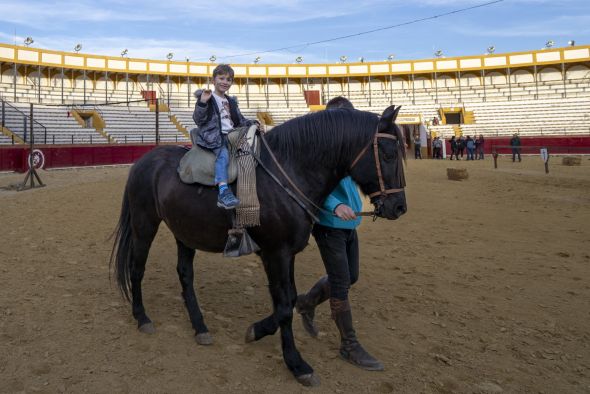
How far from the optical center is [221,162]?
2736mm

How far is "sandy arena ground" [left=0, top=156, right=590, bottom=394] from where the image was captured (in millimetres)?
2582

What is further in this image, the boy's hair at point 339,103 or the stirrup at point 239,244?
the boy's hair at point 339,103

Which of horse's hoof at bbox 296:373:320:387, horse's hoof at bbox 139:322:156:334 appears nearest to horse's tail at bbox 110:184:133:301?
horse's hoof at bbox 139:322:156:334

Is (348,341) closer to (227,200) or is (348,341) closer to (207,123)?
(227,200)

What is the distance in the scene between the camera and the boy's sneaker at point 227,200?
2582 mm

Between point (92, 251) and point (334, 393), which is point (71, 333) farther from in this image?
point (92, 251)

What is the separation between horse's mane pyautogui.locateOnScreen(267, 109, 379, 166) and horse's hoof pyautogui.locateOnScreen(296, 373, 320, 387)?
1348 millimetres

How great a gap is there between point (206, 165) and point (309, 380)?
154 cm

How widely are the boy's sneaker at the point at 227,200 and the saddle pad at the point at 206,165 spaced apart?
0.36 feet

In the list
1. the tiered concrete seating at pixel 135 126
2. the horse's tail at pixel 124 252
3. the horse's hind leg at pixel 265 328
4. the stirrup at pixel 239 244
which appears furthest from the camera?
the tiered concrete seating at pixel 135 126

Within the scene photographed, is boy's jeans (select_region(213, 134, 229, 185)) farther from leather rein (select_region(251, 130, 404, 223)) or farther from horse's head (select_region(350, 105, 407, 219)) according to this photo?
horse's head (select_region(350, 105, 407, 219))

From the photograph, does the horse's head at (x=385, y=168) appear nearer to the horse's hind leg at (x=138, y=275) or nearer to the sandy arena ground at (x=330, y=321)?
the sandy arena ground at (x=330, y=321)

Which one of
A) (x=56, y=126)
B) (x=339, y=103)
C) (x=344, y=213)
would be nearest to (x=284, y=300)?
(x=344, y=213)

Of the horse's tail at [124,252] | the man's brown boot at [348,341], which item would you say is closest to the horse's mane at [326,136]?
the man's brown boot at [348,341]
